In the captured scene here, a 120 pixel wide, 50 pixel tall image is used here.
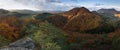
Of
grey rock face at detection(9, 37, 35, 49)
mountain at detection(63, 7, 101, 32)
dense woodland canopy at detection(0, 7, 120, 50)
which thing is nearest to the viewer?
grey rock face at detection(9, 37, 35, 49)

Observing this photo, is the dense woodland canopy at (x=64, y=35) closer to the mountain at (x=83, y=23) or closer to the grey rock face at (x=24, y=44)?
the mountain at (x=83, y=23)

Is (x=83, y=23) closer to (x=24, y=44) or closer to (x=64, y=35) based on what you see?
(x=64, y=35)

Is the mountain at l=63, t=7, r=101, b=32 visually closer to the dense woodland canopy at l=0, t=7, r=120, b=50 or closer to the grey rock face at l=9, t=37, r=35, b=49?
the dense woodland canopy at l=0, t=7, r=120, b=50

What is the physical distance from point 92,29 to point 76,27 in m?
12.7

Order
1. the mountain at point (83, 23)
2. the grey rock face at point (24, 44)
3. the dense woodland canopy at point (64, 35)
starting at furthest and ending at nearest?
1. the mountain at point (83, 23)
2. the dense woodland canopy at point (64, 35)
3. the grey rock face at point (24, 44)

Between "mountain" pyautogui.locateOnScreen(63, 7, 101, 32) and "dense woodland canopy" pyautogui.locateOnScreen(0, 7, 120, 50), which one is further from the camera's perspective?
"mountain" pyautogui.locateOnScreen(63, 7, 101, 32)

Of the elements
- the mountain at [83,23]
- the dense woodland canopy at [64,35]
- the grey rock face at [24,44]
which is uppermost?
the grey rock face at [24,44]

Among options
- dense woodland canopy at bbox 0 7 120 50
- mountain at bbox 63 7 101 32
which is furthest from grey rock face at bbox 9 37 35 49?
mountain at bbox 63 7 101 32

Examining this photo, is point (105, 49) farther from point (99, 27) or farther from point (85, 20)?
point (85, 20)

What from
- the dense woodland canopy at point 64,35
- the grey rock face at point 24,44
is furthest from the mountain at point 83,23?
the grey rock face at point 24,44

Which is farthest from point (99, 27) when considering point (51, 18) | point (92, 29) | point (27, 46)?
point (27, 46)

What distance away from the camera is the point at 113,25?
118625mm

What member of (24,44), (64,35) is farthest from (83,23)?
(24,44)

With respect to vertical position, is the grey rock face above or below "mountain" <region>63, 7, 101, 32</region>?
above
